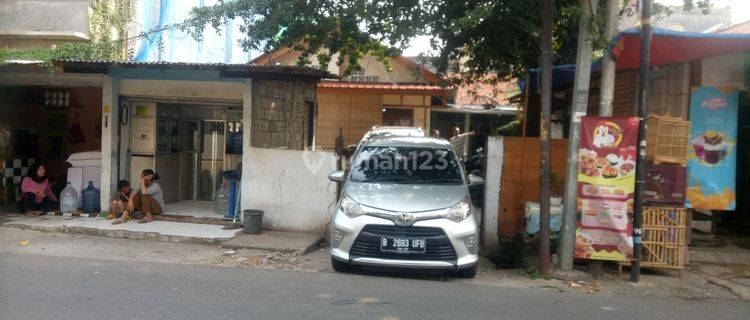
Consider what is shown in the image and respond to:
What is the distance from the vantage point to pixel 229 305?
533cm

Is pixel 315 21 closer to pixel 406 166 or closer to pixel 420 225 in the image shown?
pixel 406 166

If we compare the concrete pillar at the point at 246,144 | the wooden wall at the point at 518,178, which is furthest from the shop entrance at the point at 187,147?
the wooden wall at the point at 518,178

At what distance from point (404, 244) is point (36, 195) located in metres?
7.74

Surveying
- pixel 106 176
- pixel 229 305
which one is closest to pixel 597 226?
pixel 229 305

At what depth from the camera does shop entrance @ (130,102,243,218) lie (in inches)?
428

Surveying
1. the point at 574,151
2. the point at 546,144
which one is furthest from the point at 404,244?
the point at 574,151

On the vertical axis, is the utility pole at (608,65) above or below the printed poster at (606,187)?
above

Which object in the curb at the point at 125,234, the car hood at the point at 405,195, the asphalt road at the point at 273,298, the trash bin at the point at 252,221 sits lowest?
the asphalt road at the point at 273,298

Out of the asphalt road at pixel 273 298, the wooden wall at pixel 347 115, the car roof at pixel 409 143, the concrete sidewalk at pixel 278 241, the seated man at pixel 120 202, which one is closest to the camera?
the asphalt road at pixel 273 298

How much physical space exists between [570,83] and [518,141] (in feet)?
8.76

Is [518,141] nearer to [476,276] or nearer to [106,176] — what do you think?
[476,276]

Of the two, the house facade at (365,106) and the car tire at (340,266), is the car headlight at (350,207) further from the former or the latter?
the house facade at (365,106)

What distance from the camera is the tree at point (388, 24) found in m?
9.52

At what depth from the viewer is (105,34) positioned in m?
16.2
